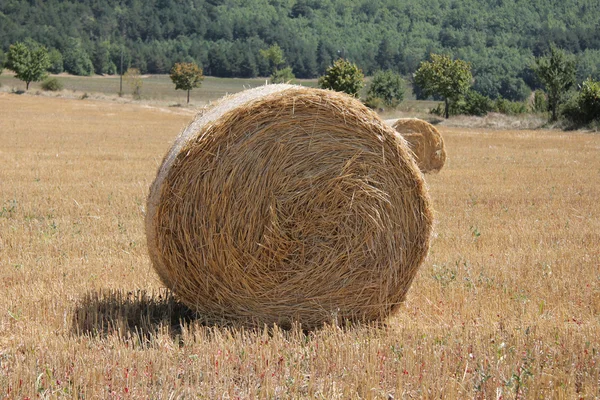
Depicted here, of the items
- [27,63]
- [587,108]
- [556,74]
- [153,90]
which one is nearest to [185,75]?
[27,63]

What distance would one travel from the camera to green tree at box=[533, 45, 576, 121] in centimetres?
4609

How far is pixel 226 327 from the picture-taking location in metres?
5.57

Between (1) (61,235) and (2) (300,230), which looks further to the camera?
(1) (61,235)

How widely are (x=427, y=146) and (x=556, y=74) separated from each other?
33.1m

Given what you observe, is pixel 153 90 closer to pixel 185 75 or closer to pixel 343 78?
pixel 185 75

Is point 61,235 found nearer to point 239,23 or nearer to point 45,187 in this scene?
point 45,187

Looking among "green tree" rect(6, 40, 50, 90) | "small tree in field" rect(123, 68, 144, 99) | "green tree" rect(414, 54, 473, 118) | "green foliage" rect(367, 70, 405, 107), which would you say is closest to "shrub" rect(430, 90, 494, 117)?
"green tree" rect(414, 54, 473, 118)

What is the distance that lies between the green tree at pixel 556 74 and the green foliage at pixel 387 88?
1067 inches

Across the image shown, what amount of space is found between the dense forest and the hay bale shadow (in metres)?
88.5

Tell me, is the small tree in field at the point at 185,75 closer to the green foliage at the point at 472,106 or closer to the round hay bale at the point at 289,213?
the green foliage at the point at 472,106

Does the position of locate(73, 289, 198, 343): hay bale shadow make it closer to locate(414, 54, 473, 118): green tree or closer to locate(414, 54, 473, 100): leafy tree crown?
locate(414, 54, 473, 118): green tree

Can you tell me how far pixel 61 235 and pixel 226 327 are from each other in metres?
4.03

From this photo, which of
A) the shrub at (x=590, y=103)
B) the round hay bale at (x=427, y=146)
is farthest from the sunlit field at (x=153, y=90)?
the round hay bale at (x=427, y=146)

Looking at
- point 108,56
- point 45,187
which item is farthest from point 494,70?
point 45,187
